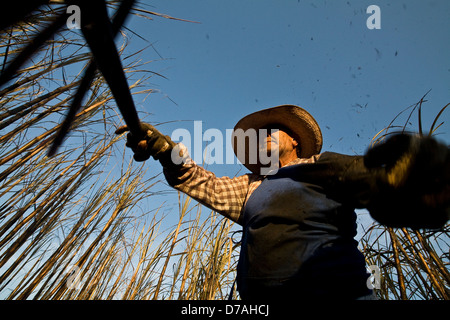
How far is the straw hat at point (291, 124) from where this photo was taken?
149 cm

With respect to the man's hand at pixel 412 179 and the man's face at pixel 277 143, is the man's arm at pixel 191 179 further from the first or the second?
the man's hand at pixel 412 179

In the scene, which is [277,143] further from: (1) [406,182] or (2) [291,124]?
(1) [406,182]

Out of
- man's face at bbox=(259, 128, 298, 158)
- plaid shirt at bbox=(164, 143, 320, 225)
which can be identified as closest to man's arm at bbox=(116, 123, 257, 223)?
plaid shirt at bbox=(164, 143, 320, 225)

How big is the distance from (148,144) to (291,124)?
0.93 metres

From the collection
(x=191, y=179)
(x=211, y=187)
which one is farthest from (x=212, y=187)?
(x=191, y=179)

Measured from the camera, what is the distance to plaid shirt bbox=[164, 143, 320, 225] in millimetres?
1115

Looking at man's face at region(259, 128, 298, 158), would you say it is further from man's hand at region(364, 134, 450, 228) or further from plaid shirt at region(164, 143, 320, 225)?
man's hand at region(364, 134, 450, 228)

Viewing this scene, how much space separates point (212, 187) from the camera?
1192mm

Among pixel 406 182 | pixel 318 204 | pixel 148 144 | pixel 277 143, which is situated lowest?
pixel 406 182

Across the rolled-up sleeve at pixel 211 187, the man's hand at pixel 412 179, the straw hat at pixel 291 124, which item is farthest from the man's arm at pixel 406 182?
the straw hat at pixel 291 124

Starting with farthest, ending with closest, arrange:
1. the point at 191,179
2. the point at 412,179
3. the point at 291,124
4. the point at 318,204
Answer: the point at 291,124, the point at 191,179, the point at 318,204, the point at 412,179

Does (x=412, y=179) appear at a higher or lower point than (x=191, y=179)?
lower
